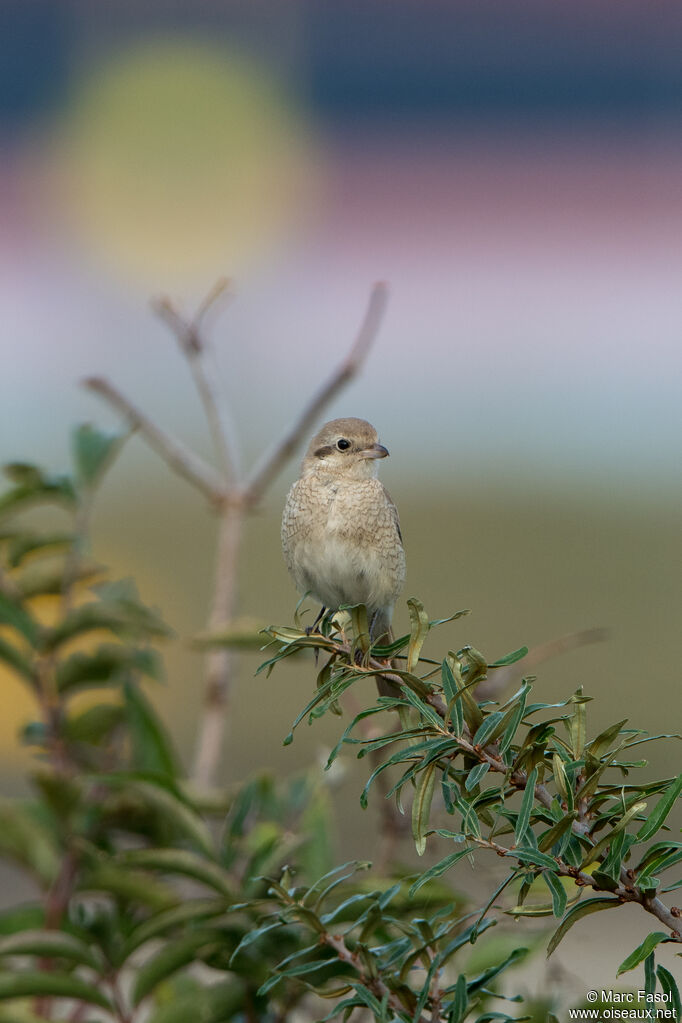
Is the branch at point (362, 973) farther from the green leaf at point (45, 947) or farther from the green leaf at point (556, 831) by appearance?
the green leaf at point (45, 947)

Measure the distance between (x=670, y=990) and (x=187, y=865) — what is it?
0.55 m

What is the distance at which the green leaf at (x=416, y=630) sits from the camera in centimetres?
79

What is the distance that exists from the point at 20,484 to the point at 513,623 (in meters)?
6.87

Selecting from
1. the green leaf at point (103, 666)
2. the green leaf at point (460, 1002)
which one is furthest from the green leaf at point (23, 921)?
the green leaf at point (460, 1002)

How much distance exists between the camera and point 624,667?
8.10 meters

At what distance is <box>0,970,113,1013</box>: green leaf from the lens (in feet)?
3.71

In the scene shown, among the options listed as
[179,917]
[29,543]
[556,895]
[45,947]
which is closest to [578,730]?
[556,895]

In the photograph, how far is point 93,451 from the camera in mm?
1439

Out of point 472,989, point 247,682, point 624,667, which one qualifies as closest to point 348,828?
point 247,682

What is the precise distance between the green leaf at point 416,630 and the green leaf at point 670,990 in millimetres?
260

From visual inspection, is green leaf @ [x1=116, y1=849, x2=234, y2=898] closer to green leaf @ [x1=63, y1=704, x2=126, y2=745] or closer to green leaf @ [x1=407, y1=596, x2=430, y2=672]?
green leaf @ [x1=63, y1=704, x2=126, y2=745]

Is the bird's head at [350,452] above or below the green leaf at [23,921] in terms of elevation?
above

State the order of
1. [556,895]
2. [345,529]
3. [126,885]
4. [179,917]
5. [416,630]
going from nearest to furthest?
1. [556,895]
2. [416,630]
3. [179,917]
4. [126,885]
5. [345,529]

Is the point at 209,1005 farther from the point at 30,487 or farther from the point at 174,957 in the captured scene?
the point at 30,487
